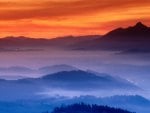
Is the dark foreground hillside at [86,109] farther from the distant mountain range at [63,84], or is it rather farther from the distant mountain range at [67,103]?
the distant mountain range at [63,84]

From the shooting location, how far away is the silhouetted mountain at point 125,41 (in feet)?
28.3

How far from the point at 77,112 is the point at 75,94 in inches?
14.5

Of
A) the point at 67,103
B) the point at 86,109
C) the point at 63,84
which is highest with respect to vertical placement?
the point at 63,84

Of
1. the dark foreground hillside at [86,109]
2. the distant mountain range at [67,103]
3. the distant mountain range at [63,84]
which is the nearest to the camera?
the dark foreground hillside at [86,109]

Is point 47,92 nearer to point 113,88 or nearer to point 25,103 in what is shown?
point 25,103

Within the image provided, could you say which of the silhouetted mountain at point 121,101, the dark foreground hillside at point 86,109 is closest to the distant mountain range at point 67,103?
the silhouetted mountain at point 121,101

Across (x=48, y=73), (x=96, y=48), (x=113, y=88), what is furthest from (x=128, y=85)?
(x=48, y=73)

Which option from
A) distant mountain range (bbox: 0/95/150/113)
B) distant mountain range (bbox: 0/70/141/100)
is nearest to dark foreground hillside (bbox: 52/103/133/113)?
distant mountain range (bbox: 0/95/150/113)

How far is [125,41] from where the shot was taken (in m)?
9.06

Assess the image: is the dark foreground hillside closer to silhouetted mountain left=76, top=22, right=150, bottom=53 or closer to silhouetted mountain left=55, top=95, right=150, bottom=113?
→ silhouetted mountain left=55, top=95, right=150, bottom=113

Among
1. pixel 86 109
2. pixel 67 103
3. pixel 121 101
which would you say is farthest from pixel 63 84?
pixel 121 101

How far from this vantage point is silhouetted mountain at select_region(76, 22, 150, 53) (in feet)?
28.3

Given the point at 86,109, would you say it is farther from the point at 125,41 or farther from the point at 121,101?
the point at 125,41

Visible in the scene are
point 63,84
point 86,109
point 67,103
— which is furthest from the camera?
point 63,84
